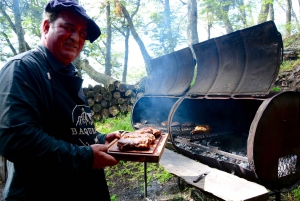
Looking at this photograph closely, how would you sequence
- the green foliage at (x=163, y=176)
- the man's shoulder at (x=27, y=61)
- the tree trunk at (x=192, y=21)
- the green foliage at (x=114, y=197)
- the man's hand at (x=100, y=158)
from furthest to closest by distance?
the tree trunk at (x=192, y=21)
the green foliage at (x=163, y=176)
the green foliage at (x=114, y=197)
the man's hand at (x=100, y=158)
the man's shoulder at (x=27, y=61)

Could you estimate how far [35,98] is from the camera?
1.32 metres

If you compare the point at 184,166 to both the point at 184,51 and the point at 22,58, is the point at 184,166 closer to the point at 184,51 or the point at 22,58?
the point at 22,58

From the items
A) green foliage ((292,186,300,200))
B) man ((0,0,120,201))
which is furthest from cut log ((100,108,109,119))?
man ((0,0,120,201))

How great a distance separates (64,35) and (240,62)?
3.06 m

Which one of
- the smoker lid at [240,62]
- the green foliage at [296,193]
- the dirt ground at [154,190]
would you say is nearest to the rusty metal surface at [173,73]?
the smoker lid at [240,62]

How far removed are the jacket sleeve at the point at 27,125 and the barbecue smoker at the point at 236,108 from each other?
7.03 feet

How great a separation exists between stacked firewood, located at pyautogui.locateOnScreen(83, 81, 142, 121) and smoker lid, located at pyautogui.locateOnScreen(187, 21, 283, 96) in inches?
172

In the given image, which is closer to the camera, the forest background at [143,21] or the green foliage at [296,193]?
the green foliage at [296,193]

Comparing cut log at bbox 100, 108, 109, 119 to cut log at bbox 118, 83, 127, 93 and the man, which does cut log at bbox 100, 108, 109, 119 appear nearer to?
cut log at bbox 118, 83, 127, 93

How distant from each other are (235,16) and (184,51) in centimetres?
1132

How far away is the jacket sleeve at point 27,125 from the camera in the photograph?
1.20m

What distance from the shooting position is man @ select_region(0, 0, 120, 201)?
122cm

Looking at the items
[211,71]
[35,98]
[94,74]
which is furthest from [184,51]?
[94,74]

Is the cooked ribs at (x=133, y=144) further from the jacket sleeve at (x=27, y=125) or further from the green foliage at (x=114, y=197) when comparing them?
the green foliage at (x=114, y=197)
